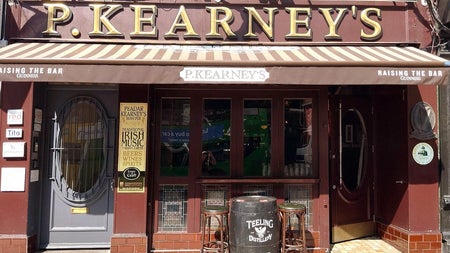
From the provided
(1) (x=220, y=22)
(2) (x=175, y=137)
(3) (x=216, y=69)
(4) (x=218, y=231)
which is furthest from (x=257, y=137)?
(1) (x=220, y=22)

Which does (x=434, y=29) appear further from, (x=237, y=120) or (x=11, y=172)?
(x=11, y=172)

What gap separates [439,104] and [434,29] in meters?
1.10

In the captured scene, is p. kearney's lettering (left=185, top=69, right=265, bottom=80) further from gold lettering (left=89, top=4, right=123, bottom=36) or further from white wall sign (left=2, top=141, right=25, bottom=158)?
white wall sign (left=2, top=141, right=25, bottom=158)

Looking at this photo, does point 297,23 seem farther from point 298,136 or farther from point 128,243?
point 128,243

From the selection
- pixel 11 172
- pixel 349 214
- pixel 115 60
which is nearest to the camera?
pixel 115 60

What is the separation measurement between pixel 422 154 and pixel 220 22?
11.5ft

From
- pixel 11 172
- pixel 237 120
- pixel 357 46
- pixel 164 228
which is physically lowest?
pixel 164 228

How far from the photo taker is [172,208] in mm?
5691

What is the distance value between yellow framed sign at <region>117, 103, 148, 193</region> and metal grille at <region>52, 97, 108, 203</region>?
480mm

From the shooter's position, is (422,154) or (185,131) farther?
(185,131)

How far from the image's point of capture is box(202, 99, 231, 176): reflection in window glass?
19.0 ft

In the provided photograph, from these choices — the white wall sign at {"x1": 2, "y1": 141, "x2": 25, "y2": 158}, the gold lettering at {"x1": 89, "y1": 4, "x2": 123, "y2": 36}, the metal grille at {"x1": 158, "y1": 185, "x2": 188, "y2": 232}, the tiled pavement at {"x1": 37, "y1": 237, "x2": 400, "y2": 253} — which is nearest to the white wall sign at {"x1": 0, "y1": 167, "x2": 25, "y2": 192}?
Answer: the white wall sign at {"x1": 2, "y1": 141, "x2": 25, "y2": 158}

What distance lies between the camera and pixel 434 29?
5.70 m

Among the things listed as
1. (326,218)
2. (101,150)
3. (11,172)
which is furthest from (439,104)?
(11,172)
